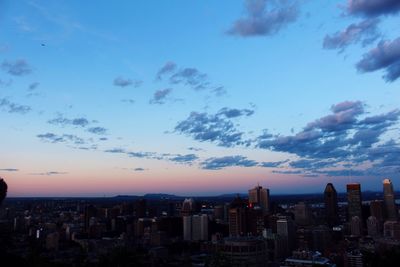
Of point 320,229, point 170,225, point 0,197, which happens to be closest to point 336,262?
point 320,229

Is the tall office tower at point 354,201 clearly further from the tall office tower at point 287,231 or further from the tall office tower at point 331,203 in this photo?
the tall office tower at point 287,231

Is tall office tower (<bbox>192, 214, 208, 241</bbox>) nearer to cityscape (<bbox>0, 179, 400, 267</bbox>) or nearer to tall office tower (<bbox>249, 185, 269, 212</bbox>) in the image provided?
cityscape (<bbox>0, 179, 400, 267</bbox>)

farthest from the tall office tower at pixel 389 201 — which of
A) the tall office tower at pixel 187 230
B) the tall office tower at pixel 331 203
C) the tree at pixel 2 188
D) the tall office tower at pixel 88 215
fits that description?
the tree at pixel 2 188

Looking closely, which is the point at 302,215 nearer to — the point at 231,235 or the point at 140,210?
the point at 231,235

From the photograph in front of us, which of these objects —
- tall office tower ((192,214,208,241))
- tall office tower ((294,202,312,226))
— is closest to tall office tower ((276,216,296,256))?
tall office tower ((192,214,208,241))

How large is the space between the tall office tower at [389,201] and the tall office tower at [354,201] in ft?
18.0

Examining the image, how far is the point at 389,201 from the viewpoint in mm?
87625

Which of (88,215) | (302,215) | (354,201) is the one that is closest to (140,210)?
(88,215)

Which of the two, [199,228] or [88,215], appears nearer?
[199,228]

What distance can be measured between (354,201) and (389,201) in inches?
320

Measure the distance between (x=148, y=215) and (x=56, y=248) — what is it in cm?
4642

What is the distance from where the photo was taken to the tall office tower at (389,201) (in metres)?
83.2

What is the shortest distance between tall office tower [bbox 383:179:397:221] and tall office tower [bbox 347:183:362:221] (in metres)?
5.49

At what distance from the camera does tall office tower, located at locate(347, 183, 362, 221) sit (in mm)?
82938
